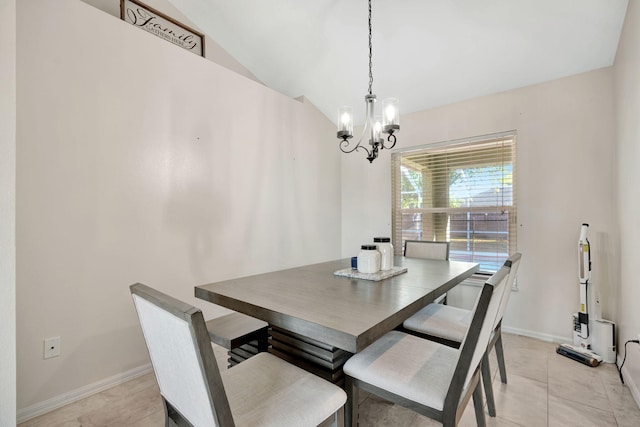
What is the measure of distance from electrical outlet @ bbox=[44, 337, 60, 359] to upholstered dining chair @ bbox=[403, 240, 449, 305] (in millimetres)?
2724

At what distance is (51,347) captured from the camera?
1792 millimetres

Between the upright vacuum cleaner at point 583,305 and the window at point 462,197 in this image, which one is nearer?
the upright vacuum cleaner at point 583,305

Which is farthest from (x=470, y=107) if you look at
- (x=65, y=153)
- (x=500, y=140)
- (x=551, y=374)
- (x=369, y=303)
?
(x=65, y=153)

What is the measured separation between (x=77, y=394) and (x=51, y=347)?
0.35 m

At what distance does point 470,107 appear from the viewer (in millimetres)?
3135

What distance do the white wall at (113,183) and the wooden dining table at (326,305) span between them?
967 millimetres

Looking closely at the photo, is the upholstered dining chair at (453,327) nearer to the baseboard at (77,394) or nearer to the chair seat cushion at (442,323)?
the chair seat cushion at (442,323)

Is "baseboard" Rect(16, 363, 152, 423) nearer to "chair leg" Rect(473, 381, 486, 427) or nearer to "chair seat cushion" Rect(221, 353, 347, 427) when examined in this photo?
"chair seat cushion" Rect(221, 353, 347, 427)

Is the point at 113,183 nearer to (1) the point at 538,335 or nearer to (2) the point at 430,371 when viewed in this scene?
(2) the point at 430,371

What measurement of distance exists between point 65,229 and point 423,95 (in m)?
3.34

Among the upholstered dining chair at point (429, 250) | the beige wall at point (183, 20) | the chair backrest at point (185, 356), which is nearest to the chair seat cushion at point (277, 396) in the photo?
the chair backrest at point (185, 356)

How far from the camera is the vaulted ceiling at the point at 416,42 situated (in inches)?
88.6

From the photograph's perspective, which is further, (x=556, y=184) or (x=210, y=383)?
(x=556, y=184)

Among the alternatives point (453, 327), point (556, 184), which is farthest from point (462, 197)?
point (453, 327)
